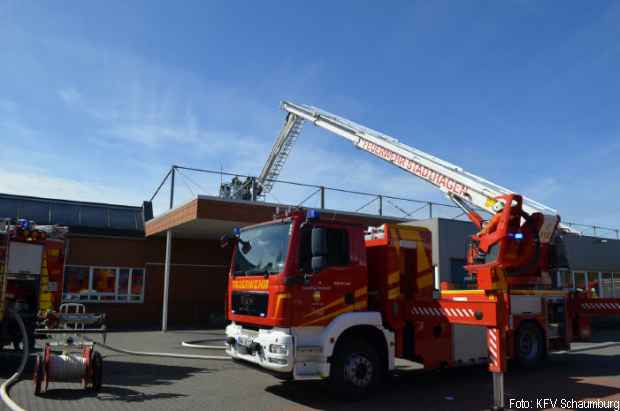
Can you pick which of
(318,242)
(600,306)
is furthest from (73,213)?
(600,306)

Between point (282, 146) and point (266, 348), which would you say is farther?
point (282, 146)

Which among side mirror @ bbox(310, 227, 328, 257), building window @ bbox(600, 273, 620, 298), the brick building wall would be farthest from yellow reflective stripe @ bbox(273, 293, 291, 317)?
building window @ bbox(600, 273, 620, 298)

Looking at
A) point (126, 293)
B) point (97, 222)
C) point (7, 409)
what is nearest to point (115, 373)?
point (7, 409)

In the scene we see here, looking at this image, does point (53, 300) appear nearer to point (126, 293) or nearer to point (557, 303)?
point (126, 293)

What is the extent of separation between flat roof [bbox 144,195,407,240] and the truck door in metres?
6.77

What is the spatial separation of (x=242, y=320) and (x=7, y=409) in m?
3.47

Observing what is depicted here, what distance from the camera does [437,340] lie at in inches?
358

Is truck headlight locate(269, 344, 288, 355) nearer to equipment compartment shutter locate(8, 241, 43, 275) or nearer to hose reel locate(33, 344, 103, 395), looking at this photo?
hose reel locate(33, 344, 103, 395)

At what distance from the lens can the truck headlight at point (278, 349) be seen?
23.6ft

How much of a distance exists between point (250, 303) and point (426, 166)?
27.7 feet

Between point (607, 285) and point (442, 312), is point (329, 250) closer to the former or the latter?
point (442, 312)

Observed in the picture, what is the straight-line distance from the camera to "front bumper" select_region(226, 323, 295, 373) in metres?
7.19

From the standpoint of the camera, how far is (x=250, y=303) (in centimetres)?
817

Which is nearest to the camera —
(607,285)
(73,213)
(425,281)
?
(425,281)
